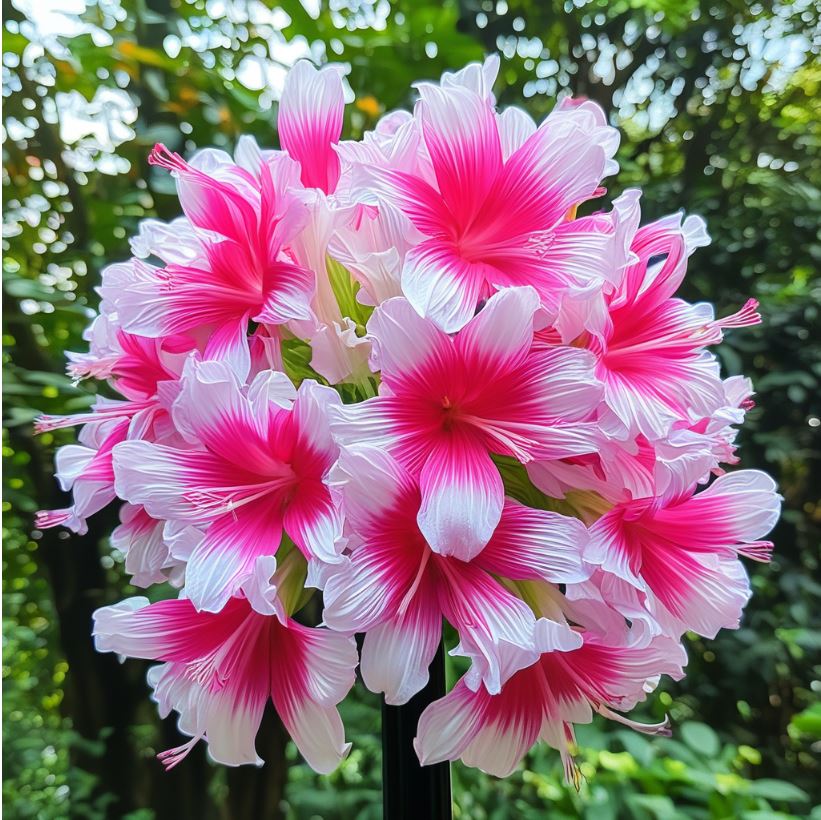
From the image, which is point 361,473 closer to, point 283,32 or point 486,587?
point 486,587

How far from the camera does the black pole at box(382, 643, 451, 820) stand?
296 millimetres

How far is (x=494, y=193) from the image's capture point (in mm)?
281

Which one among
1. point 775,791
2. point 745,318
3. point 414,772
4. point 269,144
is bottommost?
point 775,791

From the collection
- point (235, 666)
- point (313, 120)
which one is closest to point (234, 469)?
point (235, 666)

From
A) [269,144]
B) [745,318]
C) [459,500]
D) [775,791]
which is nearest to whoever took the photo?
[459,500]

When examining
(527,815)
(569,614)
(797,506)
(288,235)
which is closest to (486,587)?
(569,614)

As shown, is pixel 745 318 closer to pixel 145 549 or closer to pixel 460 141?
pixel 460 141

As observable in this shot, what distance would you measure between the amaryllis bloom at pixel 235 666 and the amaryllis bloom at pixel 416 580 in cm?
3

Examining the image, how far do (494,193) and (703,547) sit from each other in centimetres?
18

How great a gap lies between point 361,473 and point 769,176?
966 millimetres

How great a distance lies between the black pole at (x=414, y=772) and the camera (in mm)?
296

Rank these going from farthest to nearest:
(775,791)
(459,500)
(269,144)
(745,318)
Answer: (269,144) < (775,791) < (745,318) < (459,500)

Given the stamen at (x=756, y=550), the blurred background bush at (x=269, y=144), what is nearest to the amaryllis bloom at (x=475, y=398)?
the stamen at (x=756, y=550)

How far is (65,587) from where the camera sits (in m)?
0.88
